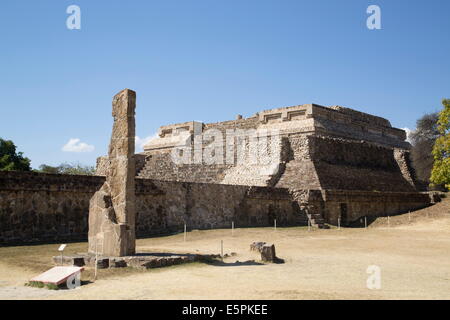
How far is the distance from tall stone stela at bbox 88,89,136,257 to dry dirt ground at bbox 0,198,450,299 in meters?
0.94

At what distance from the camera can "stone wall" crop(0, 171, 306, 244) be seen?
11.7m

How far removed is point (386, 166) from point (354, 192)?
25.0 feet

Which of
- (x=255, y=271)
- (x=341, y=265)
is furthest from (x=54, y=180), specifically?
(x=341, y=265)

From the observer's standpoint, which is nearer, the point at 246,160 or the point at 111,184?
the point at 111,184

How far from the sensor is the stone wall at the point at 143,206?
1166 cm

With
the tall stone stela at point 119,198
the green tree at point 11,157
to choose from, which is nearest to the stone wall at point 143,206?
the tall stone stela at point 119,198

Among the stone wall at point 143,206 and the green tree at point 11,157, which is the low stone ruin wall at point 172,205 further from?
the green tree at point 11,157

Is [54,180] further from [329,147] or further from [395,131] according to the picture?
[395,131]

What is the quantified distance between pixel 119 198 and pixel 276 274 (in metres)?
3.29

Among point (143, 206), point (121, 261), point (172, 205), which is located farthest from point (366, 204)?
point (121, 261)

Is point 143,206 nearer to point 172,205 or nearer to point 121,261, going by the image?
point 172,205

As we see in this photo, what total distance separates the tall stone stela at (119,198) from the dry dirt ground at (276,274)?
3.07 feet

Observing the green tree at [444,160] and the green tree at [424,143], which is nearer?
the green tree at [444,160]

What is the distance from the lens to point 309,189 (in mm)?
19609
